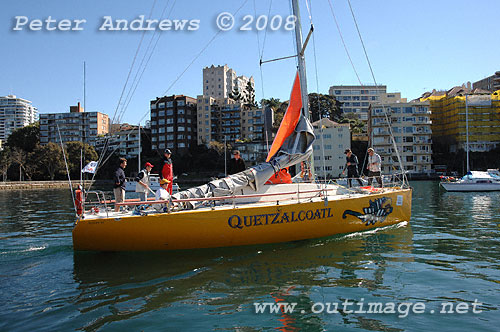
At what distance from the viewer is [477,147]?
233 ft

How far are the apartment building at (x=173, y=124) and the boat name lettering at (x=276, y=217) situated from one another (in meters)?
75.3

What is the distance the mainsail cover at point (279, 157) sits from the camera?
8633 mm

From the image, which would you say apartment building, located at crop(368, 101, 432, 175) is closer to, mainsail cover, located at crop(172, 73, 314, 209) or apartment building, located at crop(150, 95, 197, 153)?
apartment building, located at crop(150, 95, 197, 153)

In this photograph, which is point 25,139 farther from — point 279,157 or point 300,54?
point 279,157

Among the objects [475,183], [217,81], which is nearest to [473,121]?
[475,183]

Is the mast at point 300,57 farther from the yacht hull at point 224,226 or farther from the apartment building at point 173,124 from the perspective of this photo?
the apartment building at point 173,124

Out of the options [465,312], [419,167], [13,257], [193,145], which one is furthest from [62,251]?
[193,145]

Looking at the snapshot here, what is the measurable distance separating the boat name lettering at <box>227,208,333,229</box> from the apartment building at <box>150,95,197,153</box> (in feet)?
247

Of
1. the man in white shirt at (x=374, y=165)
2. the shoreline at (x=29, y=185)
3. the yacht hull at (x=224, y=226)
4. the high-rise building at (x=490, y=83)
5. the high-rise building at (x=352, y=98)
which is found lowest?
the shoreline at (x=29, y=185)

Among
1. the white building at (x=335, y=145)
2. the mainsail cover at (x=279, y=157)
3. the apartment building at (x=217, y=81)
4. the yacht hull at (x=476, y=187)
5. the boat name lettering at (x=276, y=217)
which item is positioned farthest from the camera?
the apartment building at (x=217, y=81)

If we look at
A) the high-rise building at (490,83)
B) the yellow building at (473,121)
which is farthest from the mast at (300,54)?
the high-rise building at (490,83)

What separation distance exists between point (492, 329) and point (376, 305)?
4.68ft

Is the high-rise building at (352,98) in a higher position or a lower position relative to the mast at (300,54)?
higher

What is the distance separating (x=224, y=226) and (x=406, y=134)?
221 ft
